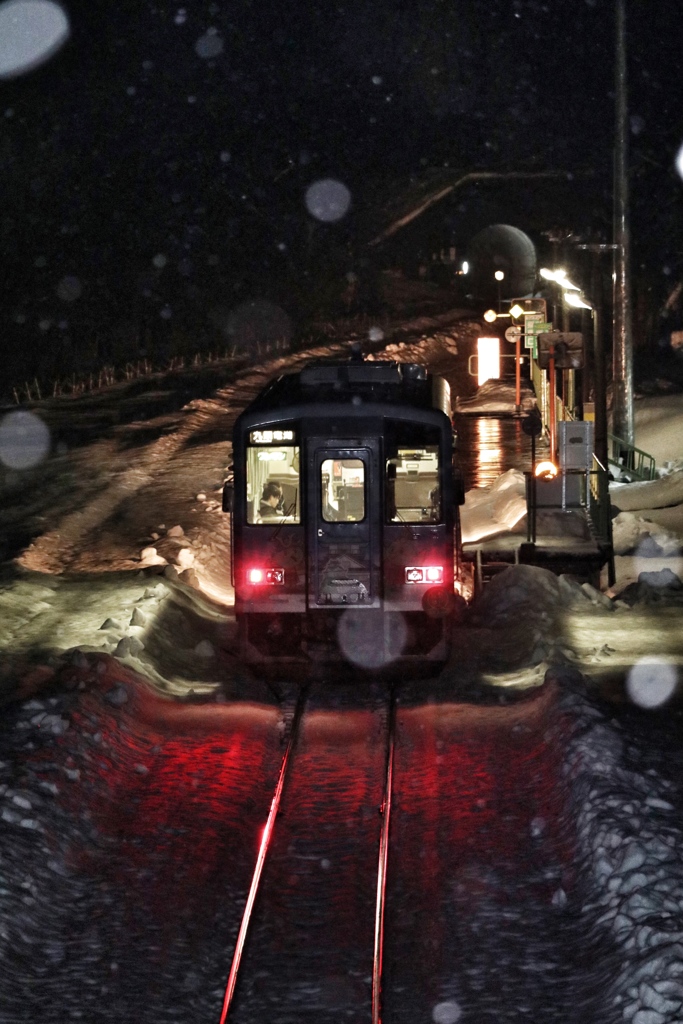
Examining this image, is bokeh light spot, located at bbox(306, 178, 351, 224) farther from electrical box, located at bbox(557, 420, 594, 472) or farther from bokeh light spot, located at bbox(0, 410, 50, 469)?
electrical box, located at bbox(557, 420, 594, 472)

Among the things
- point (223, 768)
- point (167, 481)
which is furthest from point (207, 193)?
point (223, 768)

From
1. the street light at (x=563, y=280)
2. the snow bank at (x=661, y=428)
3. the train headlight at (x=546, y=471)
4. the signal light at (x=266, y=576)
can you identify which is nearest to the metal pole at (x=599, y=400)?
the train headlight at (x=546, y=471)

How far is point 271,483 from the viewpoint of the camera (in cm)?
1363

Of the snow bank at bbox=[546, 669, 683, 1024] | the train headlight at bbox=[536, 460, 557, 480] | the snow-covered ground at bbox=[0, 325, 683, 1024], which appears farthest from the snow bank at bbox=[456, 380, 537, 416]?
the snow bank at bbox=[546, 669, 683, 1024]

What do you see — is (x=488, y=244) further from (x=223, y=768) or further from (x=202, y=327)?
(x=223, y=768)

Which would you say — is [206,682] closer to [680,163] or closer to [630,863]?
[630,863]

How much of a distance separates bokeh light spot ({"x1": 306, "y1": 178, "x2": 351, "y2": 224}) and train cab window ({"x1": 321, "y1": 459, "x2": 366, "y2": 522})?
7703 cm

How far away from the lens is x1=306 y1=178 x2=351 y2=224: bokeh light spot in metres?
89.2

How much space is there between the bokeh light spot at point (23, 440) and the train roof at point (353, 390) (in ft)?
53.7

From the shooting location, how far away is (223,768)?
1121 centimetres

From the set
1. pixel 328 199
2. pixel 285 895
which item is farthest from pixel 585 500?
pixel 328 199

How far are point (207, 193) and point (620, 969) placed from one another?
7760 cm

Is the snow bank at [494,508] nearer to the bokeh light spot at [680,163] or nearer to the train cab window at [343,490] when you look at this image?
the train cab window at [343,490]

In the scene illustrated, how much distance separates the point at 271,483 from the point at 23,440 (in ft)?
67.3
